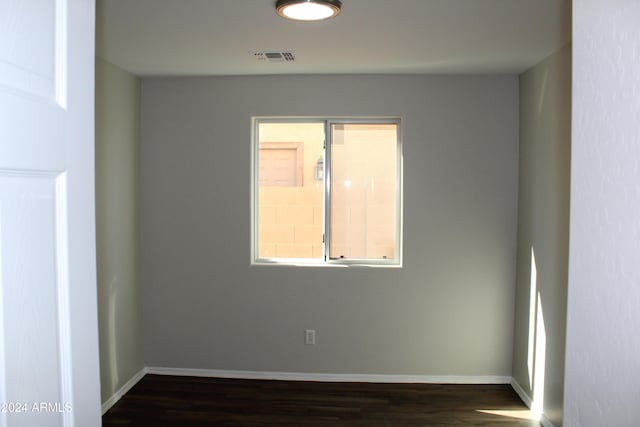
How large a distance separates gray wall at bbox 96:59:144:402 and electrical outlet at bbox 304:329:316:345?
1373 millimetres

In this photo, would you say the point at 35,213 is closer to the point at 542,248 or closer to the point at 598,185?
the point at 598,185

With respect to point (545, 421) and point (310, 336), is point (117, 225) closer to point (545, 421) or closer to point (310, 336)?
point (310, 336)

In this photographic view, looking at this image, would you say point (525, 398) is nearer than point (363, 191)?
Yes

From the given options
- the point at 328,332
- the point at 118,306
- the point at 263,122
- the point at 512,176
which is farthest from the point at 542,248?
the point at 118,306

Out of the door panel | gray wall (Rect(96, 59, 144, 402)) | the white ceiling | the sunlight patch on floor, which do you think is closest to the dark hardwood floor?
the sunlight patch on floor

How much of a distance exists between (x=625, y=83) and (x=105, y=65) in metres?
3.39

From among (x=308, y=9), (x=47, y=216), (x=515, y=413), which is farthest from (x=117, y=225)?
(x=515, y=413)

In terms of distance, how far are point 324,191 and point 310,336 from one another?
1.20 metres

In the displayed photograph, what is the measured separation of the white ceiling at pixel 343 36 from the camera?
2.32 meters

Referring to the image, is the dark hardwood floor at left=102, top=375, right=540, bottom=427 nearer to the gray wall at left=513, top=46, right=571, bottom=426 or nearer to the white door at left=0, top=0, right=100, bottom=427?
the gray wall at left=513, top=46, right=571, bottom=426

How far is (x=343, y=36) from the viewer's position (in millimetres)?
2771

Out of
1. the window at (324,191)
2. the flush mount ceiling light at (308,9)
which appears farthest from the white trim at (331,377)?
the flush mount ceiling light at (308,9)

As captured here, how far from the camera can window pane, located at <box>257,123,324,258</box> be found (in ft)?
13.0

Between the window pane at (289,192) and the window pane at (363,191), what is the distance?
5.8 inches
